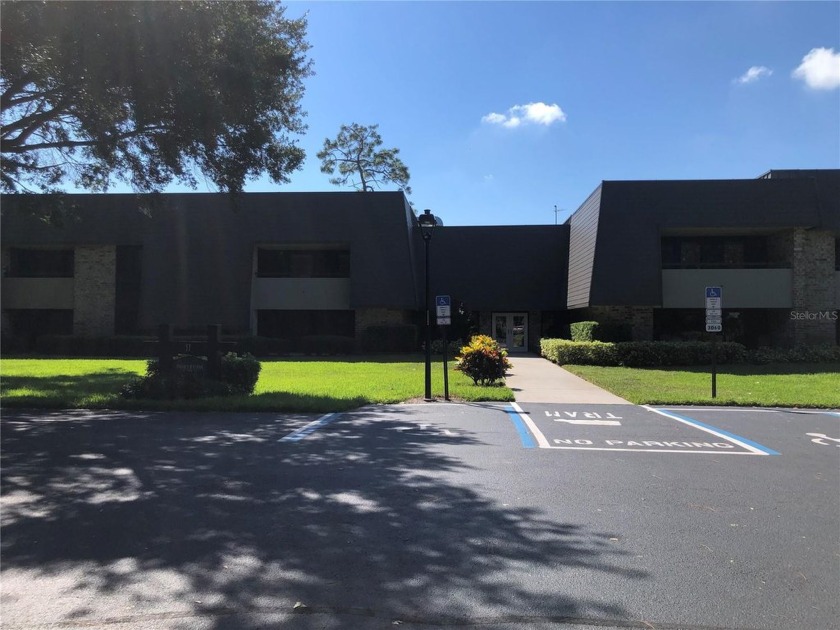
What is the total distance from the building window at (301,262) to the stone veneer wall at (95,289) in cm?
724

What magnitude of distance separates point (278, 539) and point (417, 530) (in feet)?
3.55

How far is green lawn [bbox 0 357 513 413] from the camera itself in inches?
453

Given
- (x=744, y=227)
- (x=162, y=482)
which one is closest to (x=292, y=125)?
(x=162, y=482)

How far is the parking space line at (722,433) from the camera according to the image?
7945mm

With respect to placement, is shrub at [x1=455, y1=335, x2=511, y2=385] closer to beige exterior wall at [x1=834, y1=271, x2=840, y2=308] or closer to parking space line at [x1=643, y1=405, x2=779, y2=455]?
parking space line at [x1=643, y1=405, x2=779, y2=455]

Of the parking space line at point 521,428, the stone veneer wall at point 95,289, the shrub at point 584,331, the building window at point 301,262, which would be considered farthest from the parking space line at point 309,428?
the stone veneer wall at point 95,289

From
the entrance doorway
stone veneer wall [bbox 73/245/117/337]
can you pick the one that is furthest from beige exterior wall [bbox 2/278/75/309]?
the entrance doorway

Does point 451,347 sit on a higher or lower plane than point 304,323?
lower

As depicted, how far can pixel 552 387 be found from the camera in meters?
15.6

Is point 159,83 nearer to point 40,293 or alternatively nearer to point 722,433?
point 722,433

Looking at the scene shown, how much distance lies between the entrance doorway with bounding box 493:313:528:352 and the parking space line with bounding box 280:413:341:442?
2107 cm

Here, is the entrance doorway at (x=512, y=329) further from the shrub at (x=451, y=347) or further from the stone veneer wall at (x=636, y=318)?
the stone veneer wall at (x=636, y=318)

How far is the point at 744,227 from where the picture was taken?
23.2m

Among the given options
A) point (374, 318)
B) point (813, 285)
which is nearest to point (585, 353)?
point (813, 285)
